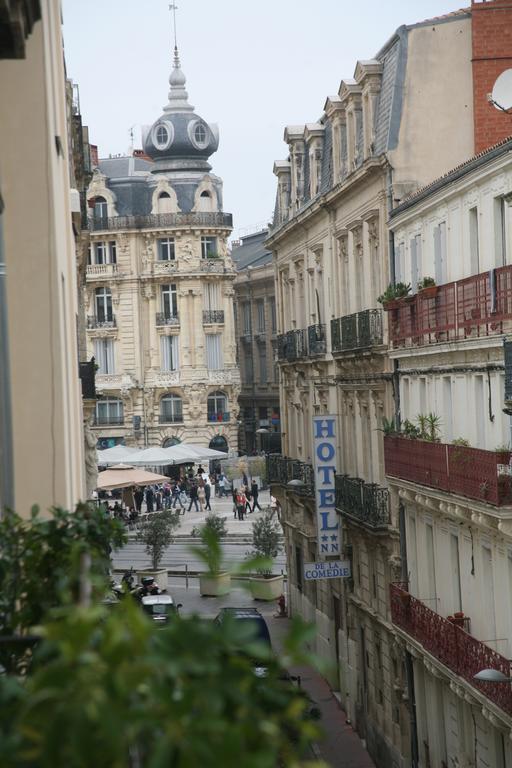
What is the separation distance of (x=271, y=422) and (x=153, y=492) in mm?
20185

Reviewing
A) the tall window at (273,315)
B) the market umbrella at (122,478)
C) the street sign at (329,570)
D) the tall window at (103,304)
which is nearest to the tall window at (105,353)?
the tall window at (103,304)

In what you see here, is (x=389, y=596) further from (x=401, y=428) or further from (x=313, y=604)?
(x=313, y=604)

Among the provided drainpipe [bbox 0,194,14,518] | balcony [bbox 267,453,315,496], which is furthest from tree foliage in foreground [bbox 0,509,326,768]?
balcony [bbox 267,453,315,496]

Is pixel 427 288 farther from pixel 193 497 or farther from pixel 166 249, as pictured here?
pixel 166 249

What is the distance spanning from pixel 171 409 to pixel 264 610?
143ft

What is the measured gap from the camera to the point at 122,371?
9319 cm

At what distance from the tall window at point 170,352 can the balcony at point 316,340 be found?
49752 mm

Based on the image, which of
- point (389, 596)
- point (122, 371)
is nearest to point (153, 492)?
point (122, 371)

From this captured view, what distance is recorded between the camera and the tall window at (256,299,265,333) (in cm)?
9819

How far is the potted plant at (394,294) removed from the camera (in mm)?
31141

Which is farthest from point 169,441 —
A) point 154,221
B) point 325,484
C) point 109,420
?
point 325,484

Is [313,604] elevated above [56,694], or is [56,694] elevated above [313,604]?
[56,694]

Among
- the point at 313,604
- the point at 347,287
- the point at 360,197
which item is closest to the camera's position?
the point at 360,197

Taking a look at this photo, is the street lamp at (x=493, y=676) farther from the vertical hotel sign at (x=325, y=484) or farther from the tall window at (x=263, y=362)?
the tall window at (x=263, y=362)
